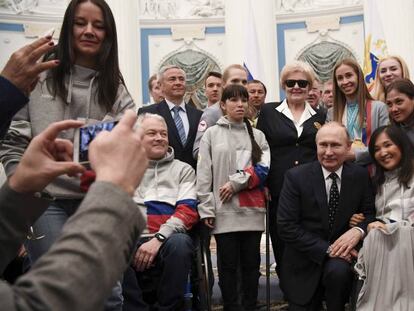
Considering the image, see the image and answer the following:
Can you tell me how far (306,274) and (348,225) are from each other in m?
0.43

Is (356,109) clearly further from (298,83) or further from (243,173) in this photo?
(243,173)

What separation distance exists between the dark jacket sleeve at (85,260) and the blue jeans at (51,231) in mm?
1375

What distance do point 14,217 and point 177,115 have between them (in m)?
3.28

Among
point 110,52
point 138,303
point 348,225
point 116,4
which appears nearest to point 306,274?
point 348,225

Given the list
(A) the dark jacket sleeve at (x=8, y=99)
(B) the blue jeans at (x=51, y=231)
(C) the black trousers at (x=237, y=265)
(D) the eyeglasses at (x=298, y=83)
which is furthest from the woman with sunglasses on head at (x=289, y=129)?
(A) the dark jacket sleeve at (x=8, y=99)

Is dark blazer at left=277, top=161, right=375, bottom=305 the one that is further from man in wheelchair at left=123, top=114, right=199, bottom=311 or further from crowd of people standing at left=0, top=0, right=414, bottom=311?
man in wheelchair at left=123, top=114, right=199, bottom=311

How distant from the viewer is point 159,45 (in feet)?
49.6

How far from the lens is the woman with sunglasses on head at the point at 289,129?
14.1ft

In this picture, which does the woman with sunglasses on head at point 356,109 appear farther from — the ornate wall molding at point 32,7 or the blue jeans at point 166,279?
the ornate wall molding at point 32,7

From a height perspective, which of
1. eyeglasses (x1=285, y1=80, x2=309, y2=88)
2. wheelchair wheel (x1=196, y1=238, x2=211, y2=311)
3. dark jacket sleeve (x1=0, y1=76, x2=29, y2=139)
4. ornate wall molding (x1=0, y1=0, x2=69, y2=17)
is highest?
ornate wall molding (x1=0, y1=0, x2=69, y2=17)

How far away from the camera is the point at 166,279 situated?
3.51 m

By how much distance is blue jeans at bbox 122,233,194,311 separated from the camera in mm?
3426

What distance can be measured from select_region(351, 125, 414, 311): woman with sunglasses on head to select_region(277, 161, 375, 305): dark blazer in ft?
0.41

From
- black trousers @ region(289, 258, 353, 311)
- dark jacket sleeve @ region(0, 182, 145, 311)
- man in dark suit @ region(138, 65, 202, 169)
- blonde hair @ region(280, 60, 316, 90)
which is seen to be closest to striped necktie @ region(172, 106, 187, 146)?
man in dark suit @ region(138, 65, 202, 169)
